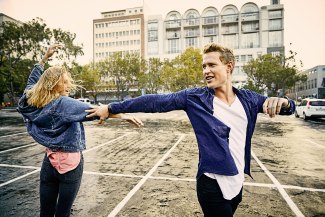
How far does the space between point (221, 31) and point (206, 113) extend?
250 feet

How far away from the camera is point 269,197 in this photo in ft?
15.5

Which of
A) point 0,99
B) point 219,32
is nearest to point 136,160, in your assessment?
point 0,99

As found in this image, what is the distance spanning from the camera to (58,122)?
234cm

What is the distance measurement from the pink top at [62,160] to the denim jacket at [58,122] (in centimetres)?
5

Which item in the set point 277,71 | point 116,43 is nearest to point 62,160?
point 277,71

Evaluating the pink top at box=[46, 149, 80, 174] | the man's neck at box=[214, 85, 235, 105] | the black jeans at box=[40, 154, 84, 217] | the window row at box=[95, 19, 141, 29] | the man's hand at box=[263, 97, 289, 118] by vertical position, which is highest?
the window row at box=[95, 19, 141, 29]

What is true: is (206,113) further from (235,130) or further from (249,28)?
(249,28)

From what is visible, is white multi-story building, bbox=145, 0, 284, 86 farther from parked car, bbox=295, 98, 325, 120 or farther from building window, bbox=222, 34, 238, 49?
parked car, bbox=295, 98, 325, 120

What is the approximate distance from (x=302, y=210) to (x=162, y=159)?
167 inches

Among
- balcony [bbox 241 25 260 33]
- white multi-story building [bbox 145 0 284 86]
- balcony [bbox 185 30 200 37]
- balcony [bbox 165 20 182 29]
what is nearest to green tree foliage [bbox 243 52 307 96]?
white multi-story building [bbox 145 0 284 86]

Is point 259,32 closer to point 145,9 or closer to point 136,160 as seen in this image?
point 145,9

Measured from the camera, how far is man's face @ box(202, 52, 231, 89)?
6.86ft

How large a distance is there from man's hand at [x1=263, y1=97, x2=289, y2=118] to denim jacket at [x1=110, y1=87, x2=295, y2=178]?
0.11m

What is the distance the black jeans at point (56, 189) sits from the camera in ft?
7.77
